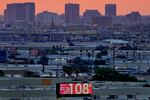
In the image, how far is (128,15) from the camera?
147 metres

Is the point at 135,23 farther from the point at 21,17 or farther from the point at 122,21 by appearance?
the point at 21,17

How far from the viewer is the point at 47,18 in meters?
144

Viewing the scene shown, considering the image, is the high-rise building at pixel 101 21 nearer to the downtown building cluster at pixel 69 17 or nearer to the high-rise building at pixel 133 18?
the downtown building cluster at pixel 69 17

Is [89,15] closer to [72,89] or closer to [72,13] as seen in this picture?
[72,13]

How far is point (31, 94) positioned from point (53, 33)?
306ft

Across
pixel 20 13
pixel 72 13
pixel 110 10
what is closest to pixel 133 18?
pixel 110 10

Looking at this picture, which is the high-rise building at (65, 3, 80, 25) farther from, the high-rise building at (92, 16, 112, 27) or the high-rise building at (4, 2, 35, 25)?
the high-rise building at (4, 2, 35, 25)

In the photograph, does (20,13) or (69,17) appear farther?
(69,17)

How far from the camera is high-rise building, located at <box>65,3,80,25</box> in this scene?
13838 cm

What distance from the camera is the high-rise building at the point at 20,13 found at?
445 feet

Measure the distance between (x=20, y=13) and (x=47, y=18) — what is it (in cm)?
673

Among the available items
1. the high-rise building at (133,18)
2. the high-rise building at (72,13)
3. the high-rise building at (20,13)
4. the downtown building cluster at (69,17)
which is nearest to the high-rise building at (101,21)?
the downtown building cluster at (69,17)

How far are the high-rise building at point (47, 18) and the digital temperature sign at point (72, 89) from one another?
126 metres

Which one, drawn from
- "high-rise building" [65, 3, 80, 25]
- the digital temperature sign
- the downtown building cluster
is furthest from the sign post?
"high-rise building" [65, 3, 80, 25]
